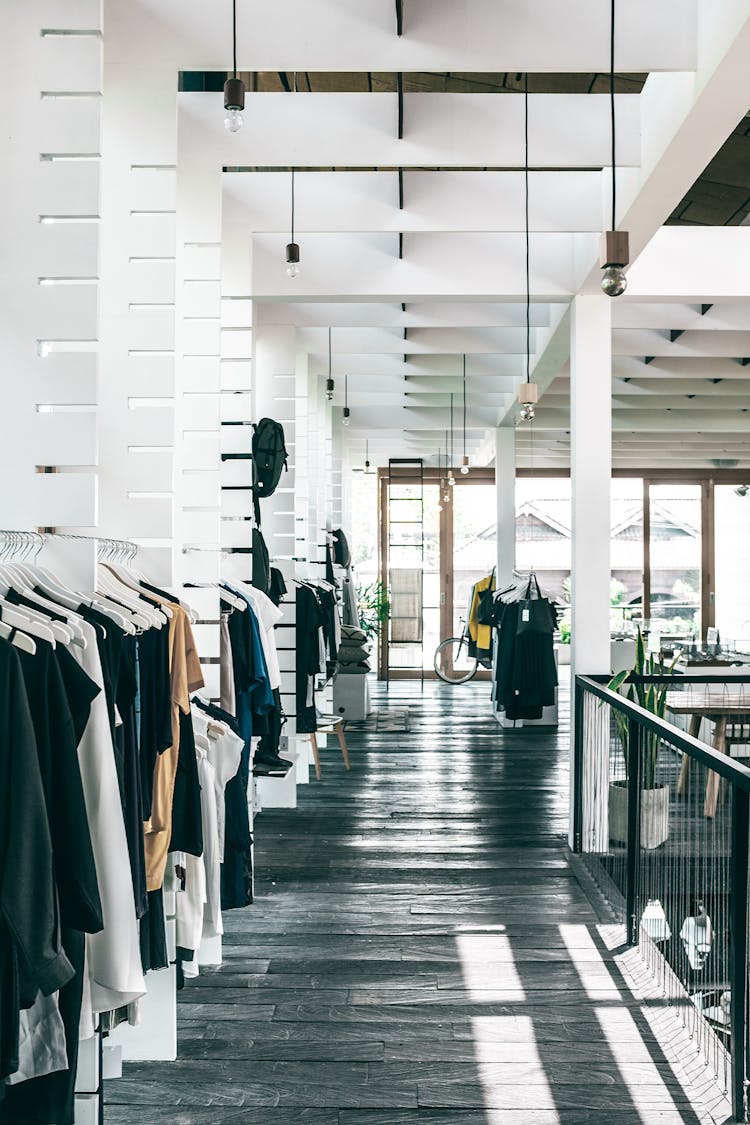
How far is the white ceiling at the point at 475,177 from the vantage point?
328 cm

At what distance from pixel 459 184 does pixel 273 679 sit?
2.49 metres

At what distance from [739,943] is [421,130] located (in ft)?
10.4

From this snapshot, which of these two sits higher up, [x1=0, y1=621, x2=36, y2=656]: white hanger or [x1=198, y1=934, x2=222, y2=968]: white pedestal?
[x1=0, y1=621, x2=36, y2=656]: white hanger

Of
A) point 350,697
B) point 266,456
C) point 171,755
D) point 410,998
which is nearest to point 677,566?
point 350,697

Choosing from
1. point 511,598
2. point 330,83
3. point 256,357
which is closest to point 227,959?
point 256,357

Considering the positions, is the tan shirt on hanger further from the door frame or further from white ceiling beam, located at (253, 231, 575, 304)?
the door frame

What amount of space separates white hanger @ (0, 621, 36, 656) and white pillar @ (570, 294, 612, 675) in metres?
3.93

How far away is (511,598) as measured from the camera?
8633mm

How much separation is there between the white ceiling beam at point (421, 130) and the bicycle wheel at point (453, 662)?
9.20 meters

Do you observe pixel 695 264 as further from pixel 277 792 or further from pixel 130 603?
pixel 277 792

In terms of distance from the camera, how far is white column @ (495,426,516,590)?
10.3m

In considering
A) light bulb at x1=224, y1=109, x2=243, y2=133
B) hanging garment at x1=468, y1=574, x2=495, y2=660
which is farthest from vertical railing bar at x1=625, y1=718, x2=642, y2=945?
hanging garment at x1=468, y1=574, x2=495, y2=660

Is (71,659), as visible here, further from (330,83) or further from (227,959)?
(330,83)

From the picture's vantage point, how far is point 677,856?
333cm
